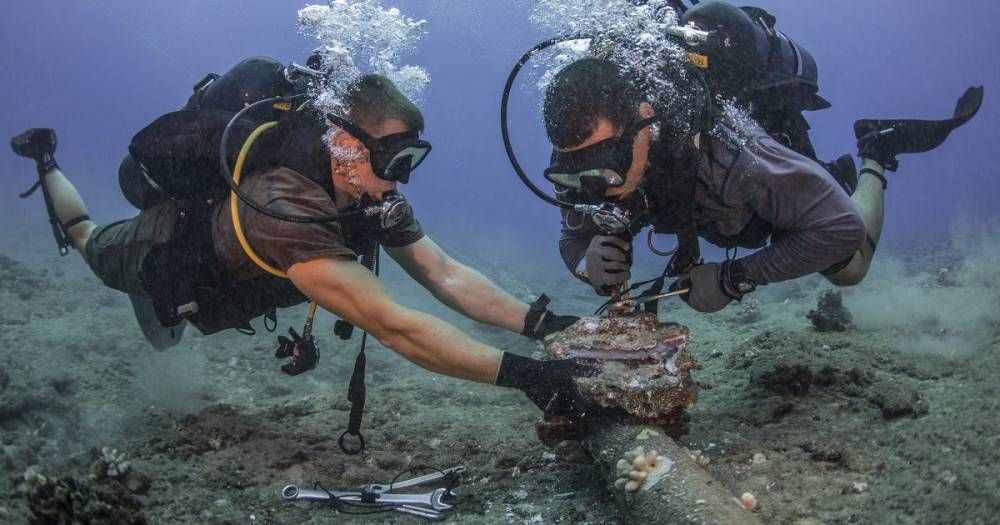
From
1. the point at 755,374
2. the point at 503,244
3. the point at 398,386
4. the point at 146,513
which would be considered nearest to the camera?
the point at 146,513

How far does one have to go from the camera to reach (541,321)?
185 inches

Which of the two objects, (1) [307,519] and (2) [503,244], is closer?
(1) [307,519]

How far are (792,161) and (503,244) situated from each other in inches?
991

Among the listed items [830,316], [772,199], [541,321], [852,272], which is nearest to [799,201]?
[772,199]

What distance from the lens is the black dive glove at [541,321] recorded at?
15.1ft

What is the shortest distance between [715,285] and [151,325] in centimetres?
611

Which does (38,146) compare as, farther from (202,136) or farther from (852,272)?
(852,272)

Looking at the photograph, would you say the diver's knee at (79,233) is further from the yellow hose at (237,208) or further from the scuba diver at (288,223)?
the yellow hose at (237,208)

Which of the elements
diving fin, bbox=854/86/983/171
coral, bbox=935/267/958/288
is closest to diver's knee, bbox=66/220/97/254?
diving fin, bbox=854/86/983/171

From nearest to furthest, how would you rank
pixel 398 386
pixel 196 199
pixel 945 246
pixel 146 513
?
pixel 146 513, pixel 196 199, pixel 398 386, pixel 945 246

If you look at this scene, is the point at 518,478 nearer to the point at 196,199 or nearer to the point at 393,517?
the point at 393,517

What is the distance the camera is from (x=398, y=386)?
693 cm

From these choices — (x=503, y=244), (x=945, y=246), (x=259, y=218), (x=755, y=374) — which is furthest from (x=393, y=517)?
(x=503, y=244)

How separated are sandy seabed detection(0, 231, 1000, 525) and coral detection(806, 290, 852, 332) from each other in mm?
137
